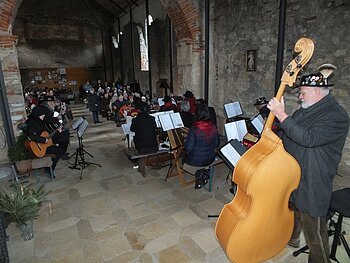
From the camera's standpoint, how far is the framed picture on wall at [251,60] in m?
6.76

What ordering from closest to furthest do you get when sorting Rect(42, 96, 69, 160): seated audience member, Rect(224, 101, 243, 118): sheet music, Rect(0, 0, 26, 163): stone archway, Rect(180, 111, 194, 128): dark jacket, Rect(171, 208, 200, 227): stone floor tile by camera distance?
Rect(171, 208, 200, 227): stone floor tile → Rect(42, 96, 69, 160): seated audience member → Rect(0, 0, 26, 163): stone archway → Rect(180, 111, 194, 128): dark jacket → Rect(224, 101, 243, 118): sheet music

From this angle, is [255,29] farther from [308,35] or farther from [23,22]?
[23,22]

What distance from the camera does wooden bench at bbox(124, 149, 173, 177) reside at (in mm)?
4777

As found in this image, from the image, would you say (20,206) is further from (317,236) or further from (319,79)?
(319,79)

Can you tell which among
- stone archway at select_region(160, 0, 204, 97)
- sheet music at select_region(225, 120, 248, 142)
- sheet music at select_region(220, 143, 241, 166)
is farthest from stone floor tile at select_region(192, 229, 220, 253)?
stone archway at select_region(160, 0, 204, 97)

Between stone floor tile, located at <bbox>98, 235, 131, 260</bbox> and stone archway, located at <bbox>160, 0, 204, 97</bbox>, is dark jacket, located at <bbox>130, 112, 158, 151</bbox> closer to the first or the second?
stone floor tile, located at <bbox>98, 235, 131, 260</bbox>

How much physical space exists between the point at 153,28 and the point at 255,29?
795 centimetres

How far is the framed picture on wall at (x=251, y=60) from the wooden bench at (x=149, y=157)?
11.4 ft

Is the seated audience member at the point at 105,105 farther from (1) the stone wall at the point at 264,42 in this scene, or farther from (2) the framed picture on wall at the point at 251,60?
(2) the framed picture on wall at the point at 251,60

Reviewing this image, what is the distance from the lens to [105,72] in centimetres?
1991

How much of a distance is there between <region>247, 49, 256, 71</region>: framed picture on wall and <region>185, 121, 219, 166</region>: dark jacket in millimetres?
3527

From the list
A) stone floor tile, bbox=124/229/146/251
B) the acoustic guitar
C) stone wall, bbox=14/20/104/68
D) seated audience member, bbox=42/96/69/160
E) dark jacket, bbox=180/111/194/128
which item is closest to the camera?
stone floor tile, bbox=124/229/146/251

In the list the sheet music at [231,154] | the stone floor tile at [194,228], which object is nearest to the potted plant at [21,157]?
the stone floor tile at [194,228]

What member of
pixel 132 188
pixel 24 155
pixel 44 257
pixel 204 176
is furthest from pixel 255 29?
pixel 44 257
